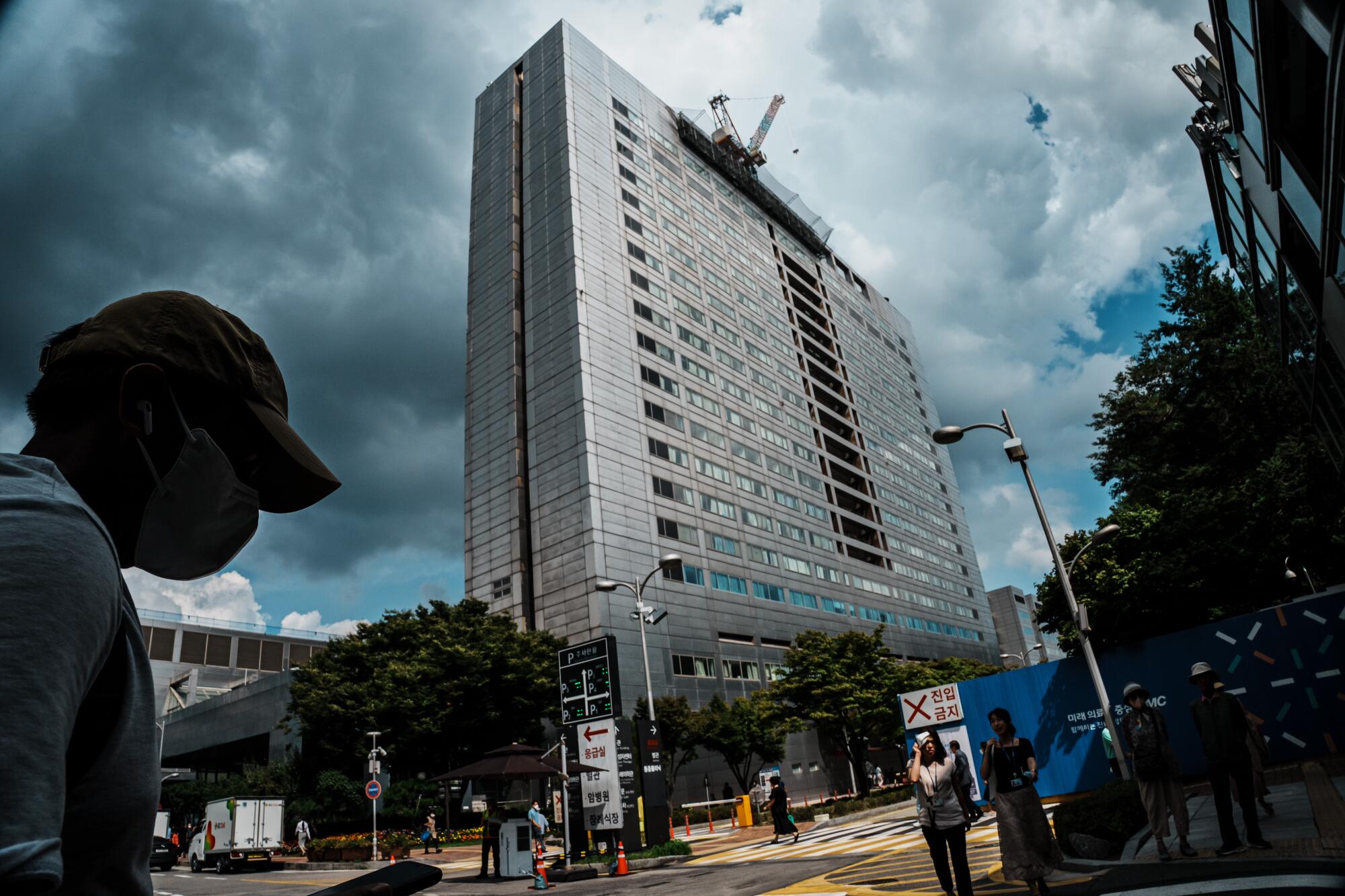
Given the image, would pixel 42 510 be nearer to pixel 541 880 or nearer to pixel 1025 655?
pixel 541 880

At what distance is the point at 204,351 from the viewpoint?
1.23m

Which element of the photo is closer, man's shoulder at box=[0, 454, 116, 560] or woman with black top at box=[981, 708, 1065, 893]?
man's shoulder at box=[0, 454, 116, 560]

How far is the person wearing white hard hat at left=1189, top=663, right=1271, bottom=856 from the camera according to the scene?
8.22 m

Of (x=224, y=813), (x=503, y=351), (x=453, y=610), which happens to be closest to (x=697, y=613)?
(x=453, y=610)

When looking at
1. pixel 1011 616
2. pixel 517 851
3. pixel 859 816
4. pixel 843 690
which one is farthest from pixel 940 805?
pixel 1011 616

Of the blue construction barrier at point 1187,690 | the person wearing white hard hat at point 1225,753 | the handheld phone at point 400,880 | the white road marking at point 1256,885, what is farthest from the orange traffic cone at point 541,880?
the handheld phone at point 400,880

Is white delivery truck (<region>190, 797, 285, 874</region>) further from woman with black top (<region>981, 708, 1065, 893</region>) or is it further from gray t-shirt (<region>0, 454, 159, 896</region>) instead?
gray t-shirt (<region>0, 454, 159, 896</region>)

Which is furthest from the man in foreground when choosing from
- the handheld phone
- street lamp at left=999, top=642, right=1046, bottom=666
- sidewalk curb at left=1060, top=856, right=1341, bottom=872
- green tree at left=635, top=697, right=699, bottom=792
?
street lamp at left=999, top=642, right=1046, bottom=666

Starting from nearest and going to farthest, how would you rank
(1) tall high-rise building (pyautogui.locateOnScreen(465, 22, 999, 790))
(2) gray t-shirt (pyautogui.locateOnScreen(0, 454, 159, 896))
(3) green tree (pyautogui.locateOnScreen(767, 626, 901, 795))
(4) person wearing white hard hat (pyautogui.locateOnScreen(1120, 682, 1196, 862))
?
(2) gray t-shirt (pyautogui.locateOnScreen(0, 454, 159, 896)) → (4) person wearing white hard hat (pyautogui.locateOnScreen(1120, 682, 1196, 862)) → (3) green tree (pyautogui.locateOnScreen(767, 626, 901, 795)) → (1) tall high-rise building (pyautogui.locateOnScreen(465, 22, 999, 790))

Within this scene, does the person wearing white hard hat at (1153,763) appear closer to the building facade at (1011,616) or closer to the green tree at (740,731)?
the green tree at (740,731)

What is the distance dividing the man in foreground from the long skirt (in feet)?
30.7

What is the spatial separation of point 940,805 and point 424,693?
32.0m

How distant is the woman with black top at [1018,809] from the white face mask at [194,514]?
28.6 ft

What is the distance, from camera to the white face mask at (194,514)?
128cm
